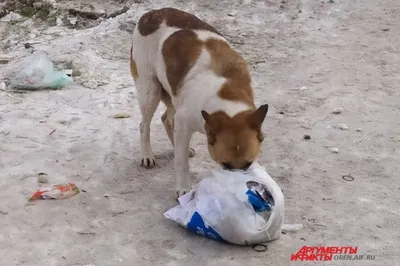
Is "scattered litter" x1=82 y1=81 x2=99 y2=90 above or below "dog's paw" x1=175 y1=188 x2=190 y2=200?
below

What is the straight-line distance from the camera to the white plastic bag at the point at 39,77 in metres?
6.93

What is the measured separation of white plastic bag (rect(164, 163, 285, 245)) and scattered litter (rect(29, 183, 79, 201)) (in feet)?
3.57

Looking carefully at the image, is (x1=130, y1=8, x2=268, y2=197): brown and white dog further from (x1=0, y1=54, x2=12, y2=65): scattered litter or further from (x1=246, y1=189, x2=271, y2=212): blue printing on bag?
(x1=0, y1=54, x2=12, y2=65): scattered litter

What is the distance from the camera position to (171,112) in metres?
5.60

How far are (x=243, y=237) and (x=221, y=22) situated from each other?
460 cm

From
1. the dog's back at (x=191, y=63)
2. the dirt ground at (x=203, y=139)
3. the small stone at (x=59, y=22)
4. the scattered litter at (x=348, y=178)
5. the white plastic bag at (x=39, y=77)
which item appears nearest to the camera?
the dirt ground at (x=203, y=139)

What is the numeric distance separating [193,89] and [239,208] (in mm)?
963

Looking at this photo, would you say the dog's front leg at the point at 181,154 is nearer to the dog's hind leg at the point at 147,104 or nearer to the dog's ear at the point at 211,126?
the dog's ear at the point at 211,126

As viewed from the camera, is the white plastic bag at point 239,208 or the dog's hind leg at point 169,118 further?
the dog's hind leg at point 169,118

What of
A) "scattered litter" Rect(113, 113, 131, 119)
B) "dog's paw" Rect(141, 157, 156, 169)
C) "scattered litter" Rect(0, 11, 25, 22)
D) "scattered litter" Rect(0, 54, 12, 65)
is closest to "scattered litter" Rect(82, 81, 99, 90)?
"scattered litter" Rect(113, 113, 131, 119)

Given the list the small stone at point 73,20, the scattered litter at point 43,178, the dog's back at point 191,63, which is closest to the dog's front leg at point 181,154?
the dog's back at point 191,63

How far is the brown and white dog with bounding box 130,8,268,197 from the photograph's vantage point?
4254mm

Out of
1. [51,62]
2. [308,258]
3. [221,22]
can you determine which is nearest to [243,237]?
[308,258]

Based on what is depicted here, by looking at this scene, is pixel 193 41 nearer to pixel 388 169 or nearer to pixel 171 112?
pixel 171 112
